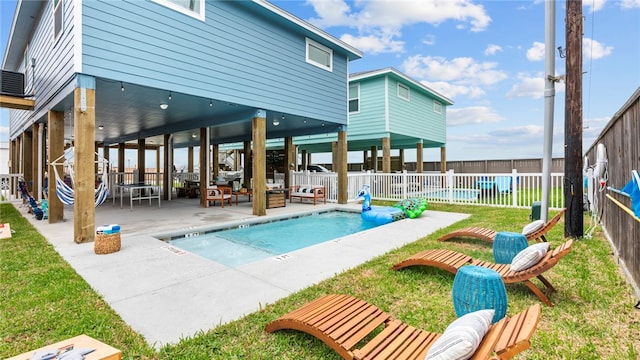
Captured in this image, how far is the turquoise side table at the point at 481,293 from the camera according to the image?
2.53 meters

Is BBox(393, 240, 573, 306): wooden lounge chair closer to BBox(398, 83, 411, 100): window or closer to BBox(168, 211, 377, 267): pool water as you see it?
BBox(168, 211, 377, 267): pool water

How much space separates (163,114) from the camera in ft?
35.9

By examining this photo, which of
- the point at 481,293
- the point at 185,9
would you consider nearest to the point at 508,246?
the point at 481,293

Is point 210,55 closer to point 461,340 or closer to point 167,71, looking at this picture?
point 167,71

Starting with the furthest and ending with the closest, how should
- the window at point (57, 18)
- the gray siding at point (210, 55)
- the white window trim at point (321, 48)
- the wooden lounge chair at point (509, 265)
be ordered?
the white window trim at point (321, 48) < the window at point (57, 18) < the gray siding at point (210, 55) < the wooden lounge chair at point (509, 265)

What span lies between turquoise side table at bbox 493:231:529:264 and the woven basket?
19.3 feet

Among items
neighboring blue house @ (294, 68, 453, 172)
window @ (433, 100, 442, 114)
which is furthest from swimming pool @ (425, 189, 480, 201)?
window @ (433, 100, 442, 114)

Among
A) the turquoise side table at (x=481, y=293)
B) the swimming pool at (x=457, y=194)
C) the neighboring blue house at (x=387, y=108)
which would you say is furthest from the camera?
the neighboring blue house at (x=387, y=108)

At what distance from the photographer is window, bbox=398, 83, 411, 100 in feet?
53.7

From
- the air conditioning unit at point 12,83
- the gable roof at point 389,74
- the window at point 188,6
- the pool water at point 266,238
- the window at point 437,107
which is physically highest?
the gable roof at point 389,74

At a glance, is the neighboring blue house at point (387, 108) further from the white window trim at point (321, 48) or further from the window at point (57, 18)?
the window at point (57, 18)

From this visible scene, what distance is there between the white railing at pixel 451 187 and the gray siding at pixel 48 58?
931cm

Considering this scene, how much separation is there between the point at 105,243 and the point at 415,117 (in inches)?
631

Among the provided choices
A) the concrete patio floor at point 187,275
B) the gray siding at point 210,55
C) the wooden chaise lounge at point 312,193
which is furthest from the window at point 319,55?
the concrete patio floor at point 187,275
